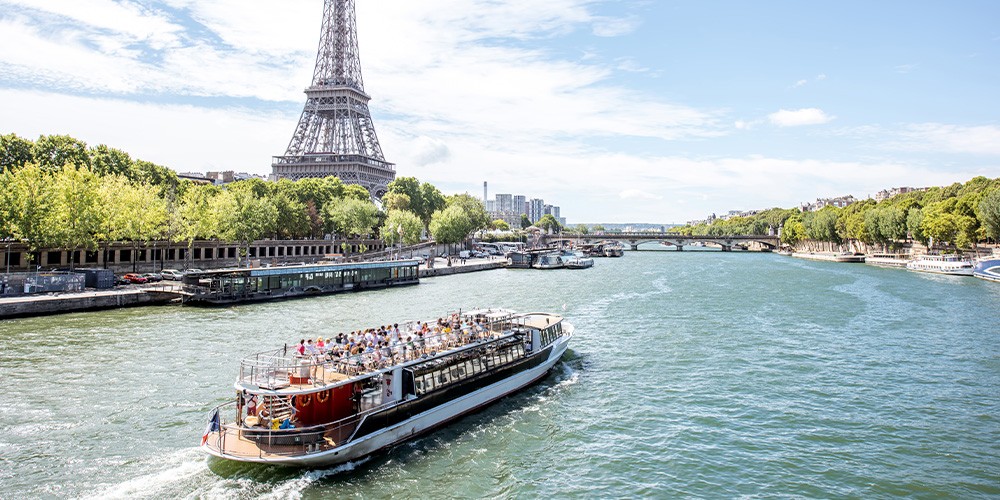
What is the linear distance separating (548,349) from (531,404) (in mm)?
3954

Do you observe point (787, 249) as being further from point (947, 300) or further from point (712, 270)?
point (947, 300)

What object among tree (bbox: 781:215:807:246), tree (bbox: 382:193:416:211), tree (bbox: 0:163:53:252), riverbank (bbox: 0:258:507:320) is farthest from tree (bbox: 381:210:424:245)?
tree (bbox: 781:215:807:246)

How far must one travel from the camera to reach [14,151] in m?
61.5

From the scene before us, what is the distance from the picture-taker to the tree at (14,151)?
60875mm

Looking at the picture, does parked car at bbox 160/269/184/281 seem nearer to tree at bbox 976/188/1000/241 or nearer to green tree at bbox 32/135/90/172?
green tree at bbox 32/135/90/172

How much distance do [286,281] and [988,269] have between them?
3261 inches

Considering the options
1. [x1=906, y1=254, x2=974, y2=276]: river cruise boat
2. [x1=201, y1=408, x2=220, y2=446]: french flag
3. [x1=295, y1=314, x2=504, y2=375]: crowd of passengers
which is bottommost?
[x1=201, y1=408, x2=220, y2=446]: french flag

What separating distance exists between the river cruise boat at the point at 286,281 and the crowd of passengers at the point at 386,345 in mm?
27185

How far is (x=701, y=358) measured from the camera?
107ft

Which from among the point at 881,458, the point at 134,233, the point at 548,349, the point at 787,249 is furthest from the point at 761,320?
the point at 787,249

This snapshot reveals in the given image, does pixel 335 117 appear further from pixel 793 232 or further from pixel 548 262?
pixel 793 232

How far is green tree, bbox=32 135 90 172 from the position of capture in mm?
63188

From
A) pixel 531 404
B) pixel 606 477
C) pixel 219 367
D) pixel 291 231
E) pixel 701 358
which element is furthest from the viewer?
pixel 291 231

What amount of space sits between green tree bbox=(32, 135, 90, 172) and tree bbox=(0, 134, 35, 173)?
598 millimetres
